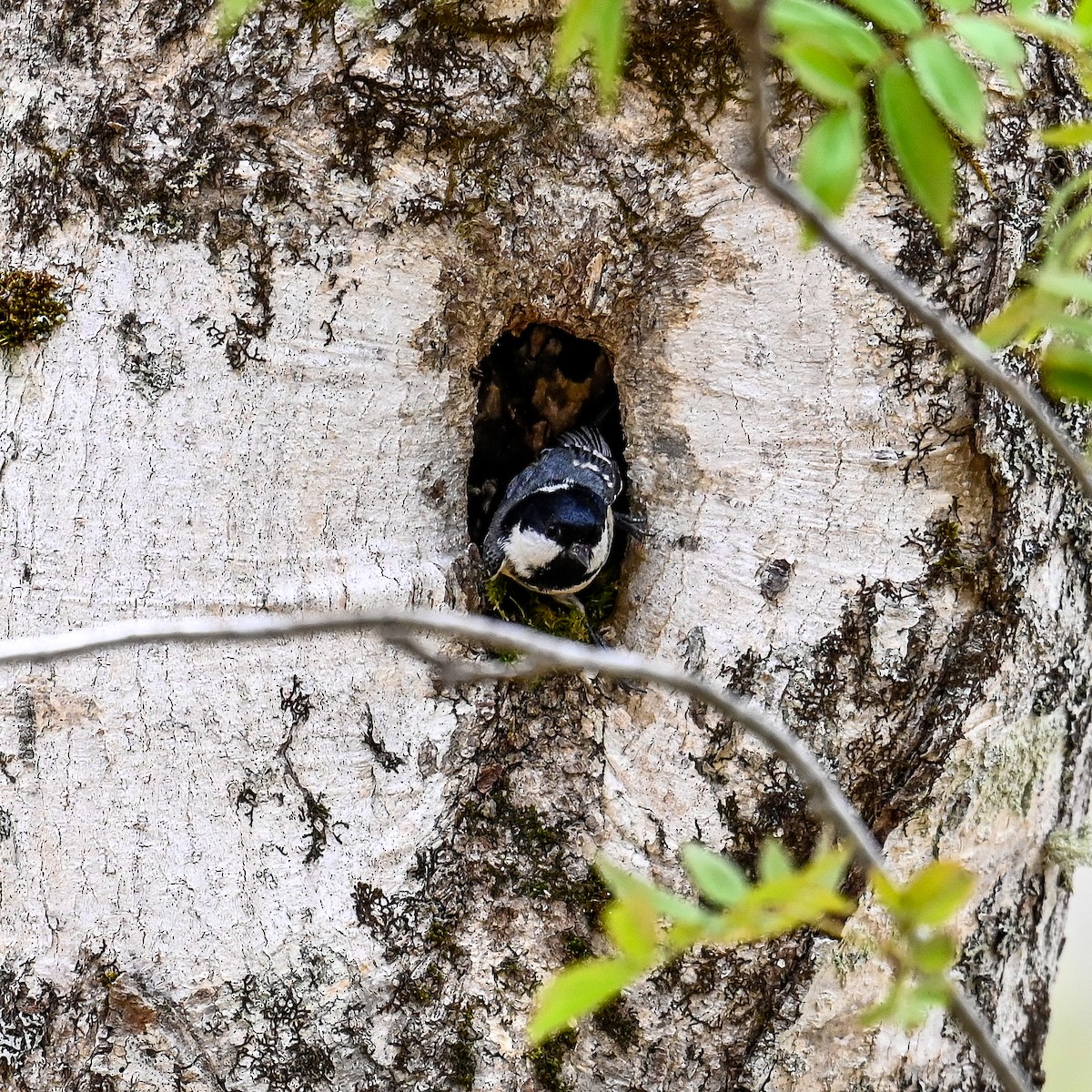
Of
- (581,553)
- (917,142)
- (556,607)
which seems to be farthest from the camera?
(581,553)

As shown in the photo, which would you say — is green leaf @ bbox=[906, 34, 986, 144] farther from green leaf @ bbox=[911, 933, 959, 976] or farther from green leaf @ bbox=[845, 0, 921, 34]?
green leaf @ bbox=[911, 933, 959, 976]

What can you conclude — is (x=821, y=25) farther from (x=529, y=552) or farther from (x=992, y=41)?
(x=529, y=552)

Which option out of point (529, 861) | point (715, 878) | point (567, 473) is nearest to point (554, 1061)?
point (529, 861)

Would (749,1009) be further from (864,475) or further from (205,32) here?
(205,32)

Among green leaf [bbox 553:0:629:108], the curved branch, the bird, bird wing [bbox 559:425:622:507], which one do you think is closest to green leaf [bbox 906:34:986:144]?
green leaf [bbox 553:0:629:108]

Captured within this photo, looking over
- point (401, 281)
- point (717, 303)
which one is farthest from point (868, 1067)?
point (401, 281)

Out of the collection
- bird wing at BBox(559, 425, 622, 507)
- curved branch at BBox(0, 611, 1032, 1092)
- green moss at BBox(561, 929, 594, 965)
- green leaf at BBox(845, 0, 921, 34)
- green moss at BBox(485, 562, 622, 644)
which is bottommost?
green moss at BBox(561, 929, 594, 965)

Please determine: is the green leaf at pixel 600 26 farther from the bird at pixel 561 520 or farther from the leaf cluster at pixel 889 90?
the bird at pixel 561 520
